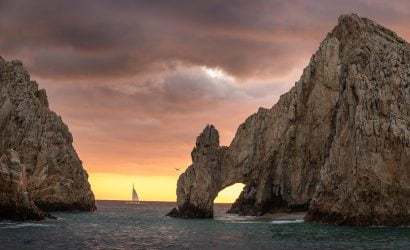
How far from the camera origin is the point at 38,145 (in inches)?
4956

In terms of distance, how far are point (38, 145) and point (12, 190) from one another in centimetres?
5558

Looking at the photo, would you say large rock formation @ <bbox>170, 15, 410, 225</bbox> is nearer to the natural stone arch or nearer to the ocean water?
the natural stone arch

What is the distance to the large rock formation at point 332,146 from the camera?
74438 mm

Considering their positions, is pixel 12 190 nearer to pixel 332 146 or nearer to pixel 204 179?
pixel 204 179

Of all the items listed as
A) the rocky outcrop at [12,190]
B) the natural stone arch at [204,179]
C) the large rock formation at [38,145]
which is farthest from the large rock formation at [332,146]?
the large rock formation at [38,145]

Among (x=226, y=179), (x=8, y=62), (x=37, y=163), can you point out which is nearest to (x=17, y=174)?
(x=226, y=179)

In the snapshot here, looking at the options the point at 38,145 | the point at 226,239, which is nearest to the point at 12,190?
the point at 226,239

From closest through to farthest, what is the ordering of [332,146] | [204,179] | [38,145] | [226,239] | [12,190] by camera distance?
[226,239]
[12,190]
[332,146]
[204,179]
[38,145]

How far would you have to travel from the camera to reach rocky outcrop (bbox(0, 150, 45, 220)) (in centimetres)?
7194

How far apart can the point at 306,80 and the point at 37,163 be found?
66.2 m

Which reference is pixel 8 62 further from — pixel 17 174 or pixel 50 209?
pixel 17 174

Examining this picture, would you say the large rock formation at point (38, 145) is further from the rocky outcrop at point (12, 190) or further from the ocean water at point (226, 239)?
the ocean water at point (226, 239)

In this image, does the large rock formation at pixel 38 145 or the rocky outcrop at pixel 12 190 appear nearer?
the rocky outcrop at pixel 12 190

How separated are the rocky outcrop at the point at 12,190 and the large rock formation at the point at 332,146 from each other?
30.8 m
